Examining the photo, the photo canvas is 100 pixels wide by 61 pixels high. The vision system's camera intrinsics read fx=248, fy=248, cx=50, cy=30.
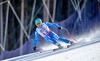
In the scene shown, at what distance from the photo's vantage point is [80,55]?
452 cm

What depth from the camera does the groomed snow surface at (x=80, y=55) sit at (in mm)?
4191

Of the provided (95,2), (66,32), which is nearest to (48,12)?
(66,32)

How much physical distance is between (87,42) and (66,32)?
2.56 ft

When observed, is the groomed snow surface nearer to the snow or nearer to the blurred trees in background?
the snow

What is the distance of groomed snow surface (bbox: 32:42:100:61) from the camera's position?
4191 millimetres

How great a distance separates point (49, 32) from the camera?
13.6ft

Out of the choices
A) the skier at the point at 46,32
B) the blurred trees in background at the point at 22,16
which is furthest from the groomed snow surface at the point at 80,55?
the blurred trees in background at the point at 22,16

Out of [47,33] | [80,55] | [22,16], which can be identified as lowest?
[80,55]

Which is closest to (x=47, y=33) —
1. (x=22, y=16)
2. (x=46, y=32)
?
(x=46, y=32)

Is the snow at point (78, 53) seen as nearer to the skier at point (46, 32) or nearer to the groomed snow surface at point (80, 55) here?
the groomed snow surface at point (80, 55)

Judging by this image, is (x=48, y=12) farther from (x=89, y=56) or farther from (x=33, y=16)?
(x=89, y=56)

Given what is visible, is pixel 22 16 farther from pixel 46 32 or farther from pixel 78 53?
pixel 78 53

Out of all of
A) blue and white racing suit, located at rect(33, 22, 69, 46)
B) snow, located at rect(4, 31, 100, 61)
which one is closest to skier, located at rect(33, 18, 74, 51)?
blue and white racing suit, located at rect(33, 22, 69, 46)

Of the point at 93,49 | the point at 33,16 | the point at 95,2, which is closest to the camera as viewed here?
the point at 33,16
